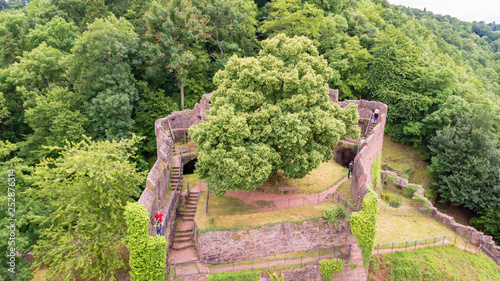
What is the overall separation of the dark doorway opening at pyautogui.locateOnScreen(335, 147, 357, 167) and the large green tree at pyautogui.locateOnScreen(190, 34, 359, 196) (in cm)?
814

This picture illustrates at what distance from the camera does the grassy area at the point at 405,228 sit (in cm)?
2360

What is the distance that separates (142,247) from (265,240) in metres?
7.59

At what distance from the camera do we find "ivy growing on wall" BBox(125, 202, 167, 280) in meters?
17.3

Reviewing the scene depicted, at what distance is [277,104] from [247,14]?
23.4 metres

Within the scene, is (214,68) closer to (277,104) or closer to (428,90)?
(277,104)

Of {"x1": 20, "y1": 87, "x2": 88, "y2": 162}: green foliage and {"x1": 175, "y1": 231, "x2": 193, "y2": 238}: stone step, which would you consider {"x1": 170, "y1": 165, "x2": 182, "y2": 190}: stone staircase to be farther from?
{"x1": 20, "y1": 87, "x2": 88, "y2": 162}: green foliage

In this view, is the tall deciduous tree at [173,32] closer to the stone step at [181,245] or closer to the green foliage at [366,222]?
the stone step at [181,245]

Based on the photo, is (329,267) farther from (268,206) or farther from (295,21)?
(295,21)

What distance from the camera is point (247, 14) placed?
4053 centimetres

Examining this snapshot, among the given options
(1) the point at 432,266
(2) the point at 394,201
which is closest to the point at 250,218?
(1) the point at 432,266

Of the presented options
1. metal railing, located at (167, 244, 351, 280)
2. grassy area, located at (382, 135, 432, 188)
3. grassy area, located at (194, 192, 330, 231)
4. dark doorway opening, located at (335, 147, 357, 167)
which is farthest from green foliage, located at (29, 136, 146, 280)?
grassy area, located at (382, 135, 432, 188)

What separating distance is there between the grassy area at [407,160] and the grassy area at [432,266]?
1559 centimetres

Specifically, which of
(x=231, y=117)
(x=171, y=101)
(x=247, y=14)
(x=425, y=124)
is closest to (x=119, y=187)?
(x=231, y=117)

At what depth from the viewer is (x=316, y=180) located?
2592 centimetres
